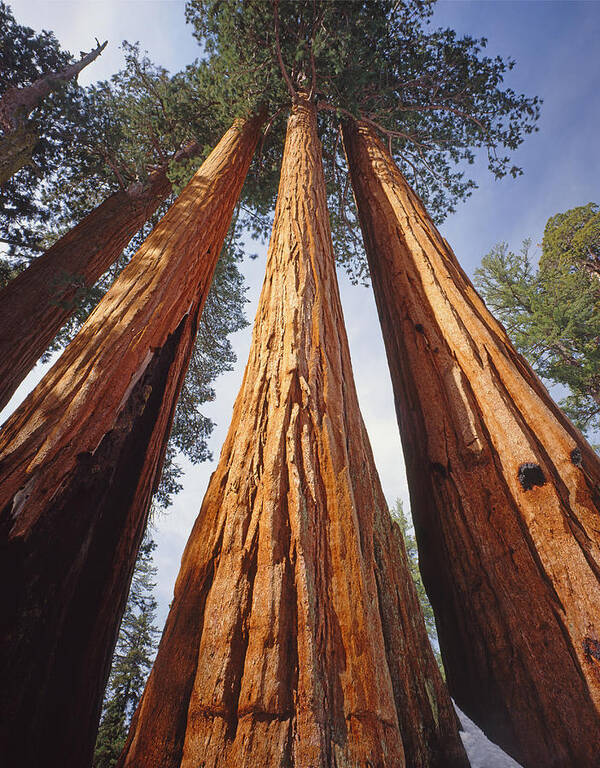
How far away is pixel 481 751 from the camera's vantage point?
0.95m

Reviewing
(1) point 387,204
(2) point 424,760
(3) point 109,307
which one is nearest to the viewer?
(2) point 424,760

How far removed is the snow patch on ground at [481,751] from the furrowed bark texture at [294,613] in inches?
4.0

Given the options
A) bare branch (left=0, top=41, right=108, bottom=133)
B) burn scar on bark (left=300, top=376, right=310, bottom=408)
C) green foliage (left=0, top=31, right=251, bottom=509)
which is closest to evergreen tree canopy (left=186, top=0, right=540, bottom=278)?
green foliage (left=0, top=31, right=251, bottom=509)

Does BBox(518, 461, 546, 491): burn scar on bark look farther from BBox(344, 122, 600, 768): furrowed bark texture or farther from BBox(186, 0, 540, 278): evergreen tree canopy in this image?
BBox(186, 0, 540, 278): evergreen tree canopy

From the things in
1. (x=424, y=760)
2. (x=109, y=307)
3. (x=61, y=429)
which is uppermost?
(x=109, y=307)

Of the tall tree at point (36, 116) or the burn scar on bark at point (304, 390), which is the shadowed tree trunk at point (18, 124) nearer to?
the tall tree at point (36, 116)

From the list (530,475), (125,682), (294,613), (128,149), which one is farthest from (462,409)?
(125,682)

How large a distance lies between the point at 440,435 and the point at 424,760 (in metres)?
0.97

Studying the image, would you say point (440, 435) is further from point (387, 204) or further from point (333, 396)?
point (387, 204)

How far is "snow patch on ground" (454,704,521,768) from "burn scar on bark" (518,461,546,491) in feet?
2.35

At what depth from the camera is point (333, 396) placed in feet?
3.91

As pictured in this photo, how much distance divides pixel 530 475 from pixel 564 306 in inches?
485

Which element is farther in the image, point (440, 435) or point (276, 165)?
point (276, 165)

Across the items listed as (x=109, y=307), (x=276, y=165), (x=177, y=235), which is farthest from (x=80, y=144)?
(x=109, y=307)
